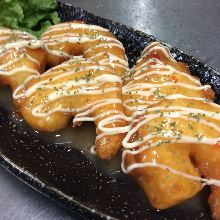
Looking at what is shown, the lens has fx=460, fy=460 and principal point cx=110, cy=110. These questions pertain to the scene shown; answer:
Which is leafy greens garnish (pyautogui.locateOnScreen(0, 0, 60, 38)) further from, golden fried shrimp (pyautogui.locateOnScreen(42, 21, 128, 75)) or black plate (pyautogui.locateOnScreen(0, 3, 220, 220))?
black plate (pyautogui.locateOnScreen(0, 3, 220, 220))

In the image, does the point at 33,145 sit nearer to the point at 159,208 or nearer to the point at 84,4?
the point at 159,208

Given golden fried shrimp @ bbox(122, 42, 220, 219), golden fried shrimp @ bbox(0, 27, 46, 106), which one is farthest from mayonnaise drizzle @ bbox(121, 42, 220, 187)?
golden fried shrimp @ bbox(0, 27, 46, 106)

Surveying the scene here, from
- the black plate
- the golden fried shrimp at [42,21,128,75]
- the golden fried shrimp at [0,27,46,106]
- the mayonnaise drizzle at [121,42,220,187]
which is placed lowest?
the black plate

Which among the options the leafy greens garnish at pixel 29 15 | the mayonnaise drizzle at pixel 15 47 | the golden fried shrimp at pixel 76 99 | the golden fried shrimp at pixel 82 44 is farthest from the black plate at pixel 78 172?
the leafy greens garnish at pixel 29 15

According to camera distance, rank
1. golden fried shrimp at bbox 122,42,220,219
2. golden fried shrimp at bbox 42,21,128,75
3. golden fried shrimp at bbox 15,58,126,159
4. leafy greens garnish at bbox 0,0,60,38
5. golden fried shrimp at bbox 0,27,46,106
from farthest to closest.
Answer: leafy greens garnish at bbox 0,0,60,38
golden fried shrimp at bbox 42,21,128,75
golden fried shrimp at bbox 0,27,46,106
golden fried shrimp at bbox 15,58,126,159
golden fried shrimp at bbox 122,42,220,219

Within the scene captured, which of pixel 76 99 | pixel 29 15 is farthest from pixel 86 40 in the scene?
pixel 29 15

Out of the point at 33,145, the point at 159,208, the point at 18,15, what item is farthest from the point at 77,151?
the point at 18,15
